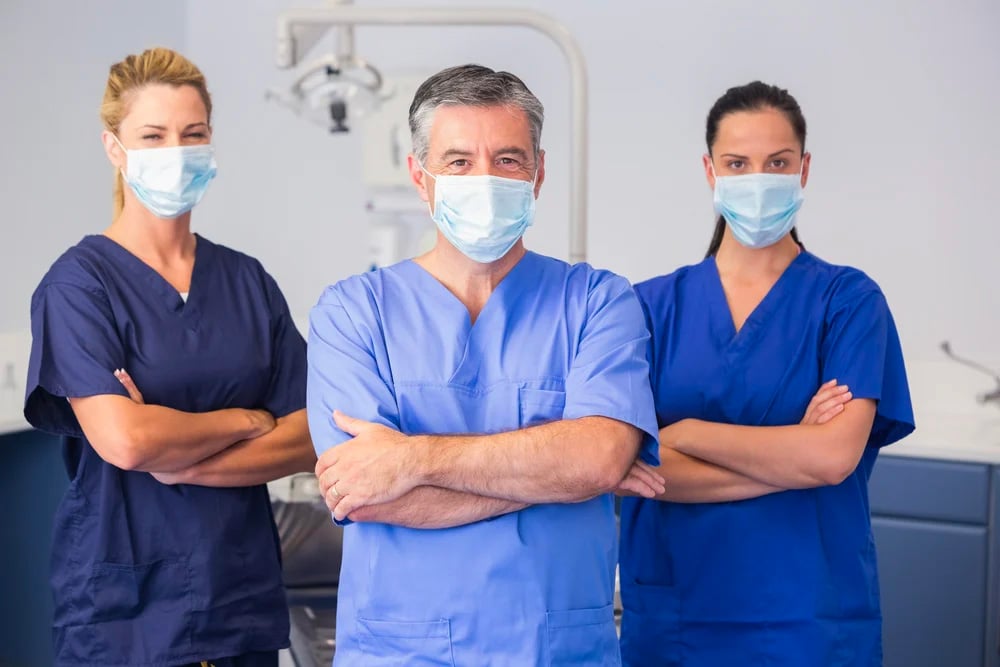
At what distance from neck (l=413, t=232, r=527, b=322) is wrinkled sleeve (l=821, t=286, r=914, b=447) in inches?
18.2

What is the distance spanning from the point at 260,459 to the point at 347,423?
0.38 meters

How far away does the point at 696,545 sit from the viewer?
4.87ft

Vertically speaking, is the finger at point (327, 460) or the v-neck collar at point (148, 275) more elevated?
the v-neck collar at point (148, 275)

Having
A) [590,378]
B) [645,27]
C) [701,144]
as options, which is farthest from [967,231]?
[590,378]

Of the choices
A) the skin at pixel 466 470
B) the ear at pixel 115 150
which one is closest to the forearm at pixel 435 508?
the skin at pixel 466 470

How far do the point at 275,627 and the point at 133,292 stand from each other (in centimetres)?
50

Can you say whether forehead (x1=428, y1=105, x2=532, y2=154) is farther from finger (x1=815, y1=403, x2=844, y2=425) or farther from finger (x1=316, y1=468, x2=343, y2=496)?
finger (x1=815, y1=403, x2=844, y2=425)

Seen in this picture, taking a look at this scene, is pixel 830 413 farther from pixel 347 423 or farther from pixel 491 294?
pixel 347 423

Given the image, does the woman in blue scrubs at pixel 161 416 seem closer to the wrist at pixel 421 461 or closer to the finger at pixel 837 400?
the wrist at pixel 421 461

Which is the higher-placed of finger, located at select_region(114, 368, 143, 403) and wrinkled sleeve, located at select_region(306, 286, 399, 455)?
wrinkled sleeve, located at select_region(306, 286, 399, 455)

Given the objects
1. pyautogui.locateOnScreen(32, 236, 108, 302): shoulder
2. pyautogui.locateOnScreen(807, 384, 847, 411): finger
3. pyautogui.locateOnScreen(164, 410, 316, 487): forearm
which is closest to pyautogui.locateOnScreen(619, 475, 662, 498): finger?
pyautogui.locateOnScreen(807, 384, 847, 411): finger

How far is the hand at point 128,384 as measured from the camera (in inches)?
57.1

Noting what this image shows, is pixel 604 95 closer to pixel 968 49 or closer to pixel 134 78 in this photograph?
pixel 968 49

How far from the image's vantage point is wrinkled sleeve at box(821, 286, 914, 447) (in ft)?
4.78
